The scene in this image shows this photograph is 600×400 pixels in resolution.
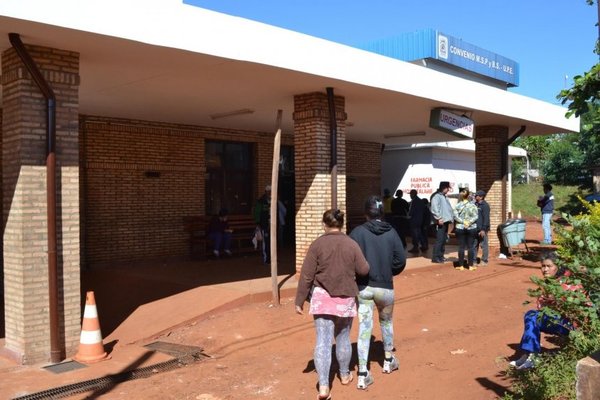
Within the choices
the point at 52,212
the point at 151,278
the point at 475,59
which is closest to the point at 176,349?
the point at 52,212

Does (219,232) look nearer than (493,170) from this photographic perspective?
Yes

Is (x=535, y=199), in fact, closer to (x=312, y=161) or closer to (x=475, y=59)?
(x=475, y=59)

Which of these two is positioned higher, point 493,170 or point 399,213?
point 493,170

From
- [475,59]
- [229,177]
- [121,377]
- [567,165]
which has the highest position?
[475,59]

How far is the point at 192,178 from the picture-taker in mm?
14141

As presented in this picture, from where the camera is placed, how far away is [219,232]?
533 inches

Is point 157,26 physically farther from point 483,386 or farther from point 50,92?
point 483,386

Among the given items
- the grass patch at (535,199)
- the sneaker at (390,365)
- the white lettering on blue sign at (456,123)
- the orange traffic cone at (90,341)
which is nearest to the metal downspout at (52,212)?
the orange traffic cone at (90,341)

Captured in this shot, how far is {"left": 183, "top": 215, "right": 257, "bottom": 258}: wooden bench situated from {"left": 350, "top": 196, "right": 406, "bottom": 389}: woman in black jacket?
339 inches

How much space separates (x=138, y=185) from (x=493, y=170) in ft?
29.7

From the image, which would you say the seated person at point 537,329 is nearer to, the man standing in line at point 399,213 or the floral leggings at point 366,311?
the floral leggings at point 366,311

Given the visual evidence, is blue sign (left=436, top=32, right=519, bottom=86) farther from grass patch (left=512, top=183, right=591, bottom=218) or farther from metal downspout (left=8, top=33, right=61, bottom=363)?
metal downspout (left=8, top=33, right=61, bottom=363)

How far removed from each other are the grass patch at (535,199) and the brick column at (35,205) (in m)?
29.0

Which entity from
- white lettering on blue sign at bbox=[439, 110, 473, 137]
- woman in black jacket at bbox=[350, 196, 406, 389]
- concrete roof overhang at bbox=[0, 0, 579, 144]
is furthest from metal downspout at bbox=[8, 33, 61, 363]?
white lettering on blue sign at bbox=[439, 110, 473, 137]
